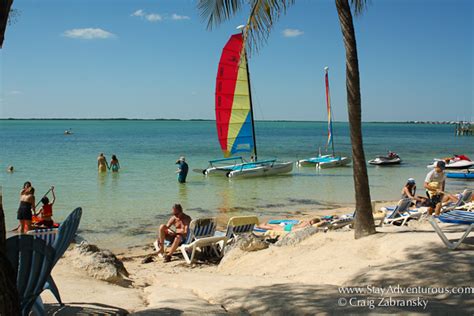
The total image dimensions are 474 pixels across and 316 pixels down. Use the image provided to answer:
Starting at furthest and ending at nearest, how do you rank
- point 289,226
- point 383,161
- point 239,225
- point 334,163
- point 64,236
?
point 383,161 < point 334,163 < point 289,226 < point 239,225 < point 64,236

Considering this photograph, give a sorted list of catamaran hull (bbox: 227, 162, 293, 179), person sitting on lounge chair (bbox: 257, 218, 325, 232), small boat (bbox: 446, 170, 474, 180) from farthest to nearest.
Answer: catamaran hull (bbox: 227, 162, 293, 179), small boat (bbox: 446, 170, 474, 180), person sitting on lounge chair (bbox: 257, 218, 325, 232)

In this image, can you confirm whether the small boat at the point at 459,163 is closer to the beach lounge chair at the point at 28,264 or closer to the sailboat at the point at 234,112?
the sailboat at the point at 234,112

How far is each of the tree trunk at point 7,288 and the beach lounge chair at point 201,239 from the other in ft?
17.3

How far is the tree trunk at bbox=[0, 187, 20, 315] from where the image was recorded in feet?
9.75

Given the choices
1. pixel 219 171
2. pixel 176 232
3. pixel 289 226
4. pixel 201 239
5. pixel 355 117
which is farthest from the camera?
pixel 219 171

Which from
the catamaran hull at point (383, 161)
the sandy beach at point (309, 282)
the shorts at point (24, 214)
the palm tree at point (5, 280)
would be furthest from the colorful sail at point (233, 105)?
the palm tree at point (5, 280)

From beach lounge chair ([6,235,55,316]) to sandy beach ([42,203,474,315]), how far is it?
75 cm

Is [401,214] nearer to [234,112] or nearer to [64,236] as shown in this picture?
[64,236]

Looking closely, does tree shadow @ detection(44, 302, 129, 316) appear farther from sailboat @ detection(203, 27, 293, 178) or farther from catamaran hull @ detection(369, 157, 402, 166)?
catamaran hull @ detection(369, 157, 402, 166)

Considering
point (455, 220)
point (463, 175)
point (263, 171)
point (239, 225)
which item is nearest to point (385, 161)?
point (463, 175)

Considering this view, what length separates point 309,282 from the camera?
5.70 m

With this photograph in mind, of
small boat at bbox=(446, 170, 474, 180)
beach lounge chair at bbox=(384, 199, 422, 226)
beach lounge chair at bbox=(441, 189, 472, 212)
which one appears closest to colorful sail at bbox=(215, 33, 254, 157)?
small boat at bbox=(446, 170, 474, 180)

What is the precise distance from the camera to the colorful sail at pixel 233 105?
22462mm

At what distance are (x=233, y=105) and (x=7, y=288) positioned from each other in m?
20.8
